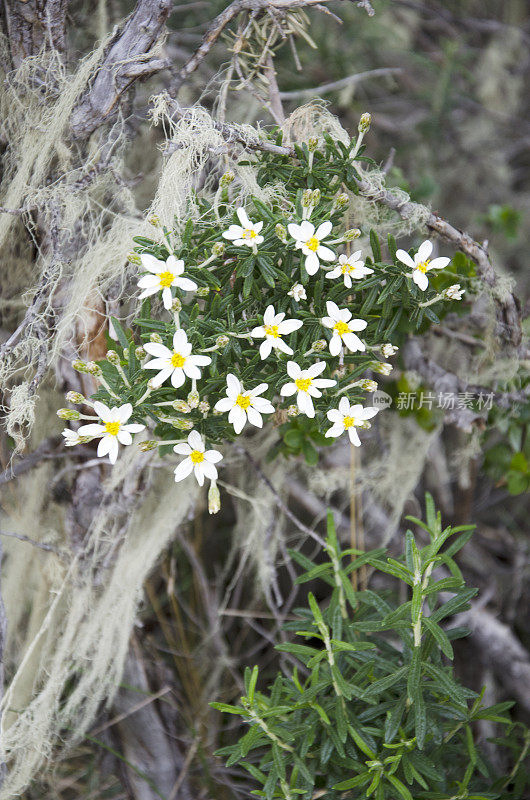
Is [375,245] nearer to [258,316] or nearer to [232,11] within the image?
[258,316]

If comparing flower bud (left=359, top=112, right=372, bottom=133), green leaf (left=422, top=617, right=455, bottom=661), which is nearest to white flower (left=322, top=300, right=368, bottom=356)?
flower bud (left=359, top=112, right=372, bottom=133)

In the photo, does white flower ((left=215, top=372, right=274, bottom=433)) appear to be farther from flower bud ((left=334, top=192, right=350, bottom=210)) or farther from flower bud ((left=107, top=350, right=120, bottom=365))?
flower bud ((left=334, top=192, right=350, bottom=210))

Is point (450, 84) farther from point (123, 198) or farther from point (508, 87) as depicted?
point (123, 198)

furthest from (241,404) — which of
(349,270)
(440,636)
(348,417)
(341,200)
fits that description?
(440,636)

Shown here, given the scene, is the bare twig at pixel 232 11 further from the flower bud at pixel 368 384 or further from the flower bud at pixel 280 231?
the flower bud at pixel 368 384

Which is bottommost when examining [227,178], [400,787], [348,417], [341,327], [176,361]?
[400,787]

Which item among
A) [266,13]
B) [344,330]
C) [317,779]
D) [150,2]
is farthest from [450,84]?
[317,779]

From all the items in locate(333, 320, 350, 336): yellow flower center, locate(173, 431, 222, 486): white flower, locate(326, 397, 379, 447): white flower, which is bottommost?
locate(326, 397, 379, 447): white flower
